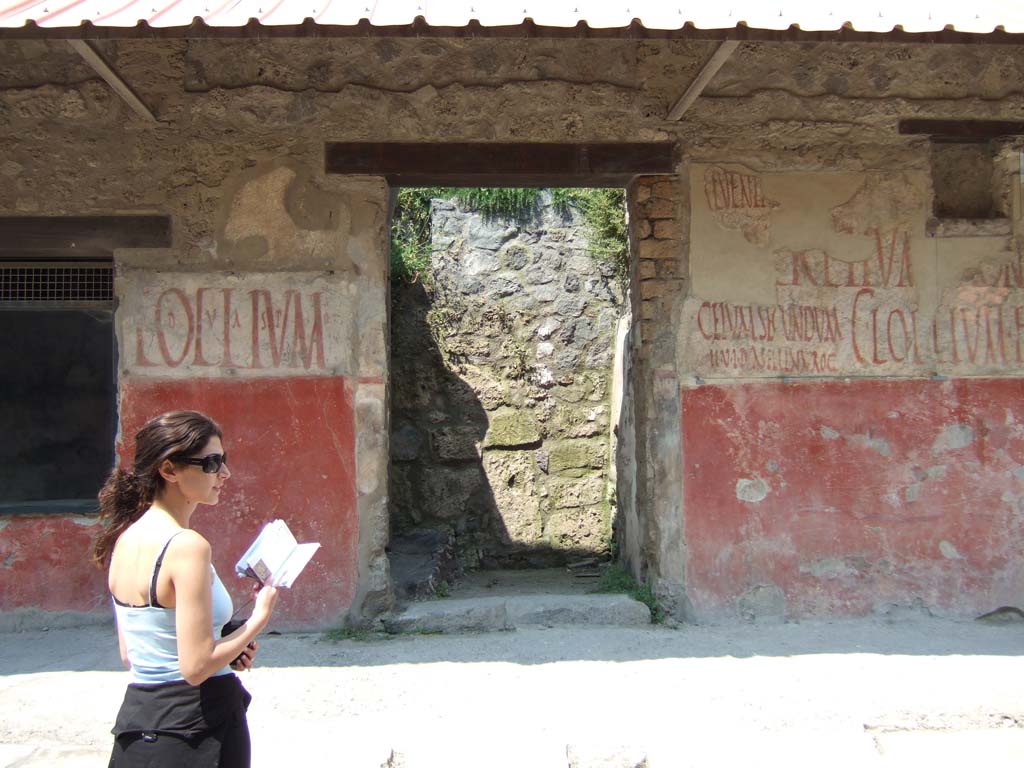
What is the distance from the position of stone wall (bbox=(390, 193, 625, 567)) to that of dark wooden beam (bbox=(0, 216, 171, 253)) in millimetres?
2778

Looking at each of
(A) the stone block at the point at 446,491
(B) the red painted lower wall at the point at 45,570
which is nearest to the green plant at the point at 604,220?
(A) the stone block at the point at 446,491

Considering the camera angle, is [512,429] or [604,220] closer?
[512,429]

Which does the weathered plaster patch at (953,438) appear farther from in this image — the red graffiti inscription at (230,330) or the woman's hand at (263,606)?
the woman's hand at (263,606)

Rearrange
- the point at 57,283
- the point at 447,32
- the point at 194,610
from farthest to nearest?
the point at 57,283 → the point at 447,32 → the point at 194,610

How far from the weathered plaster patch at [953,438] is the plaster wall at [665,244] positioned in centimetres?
3

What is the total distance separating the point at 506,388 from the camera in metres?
7.29

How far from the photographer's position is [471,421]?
284 inches

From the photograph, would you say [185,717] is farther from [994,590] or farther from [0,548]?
[994,590]

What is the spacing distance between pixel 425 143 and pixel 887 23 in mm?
2172

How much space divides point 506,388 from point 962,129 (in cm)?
369

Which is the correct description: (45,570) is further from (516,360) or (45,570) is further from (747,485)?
(516,360)

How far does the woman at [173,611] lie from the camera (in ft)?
6.35

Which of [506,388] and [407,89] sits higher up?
[407,89]

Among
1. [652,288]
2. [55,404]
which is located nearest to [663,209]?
[652,288]
